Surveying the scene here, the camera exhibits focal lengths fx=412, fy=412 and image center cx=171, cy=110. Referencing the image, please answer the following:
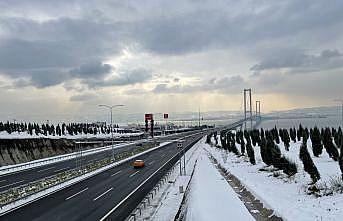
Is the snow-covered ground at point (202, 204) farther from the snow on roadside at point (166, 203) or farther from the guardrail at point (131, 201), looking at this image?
the guardrail at point (131, 201)

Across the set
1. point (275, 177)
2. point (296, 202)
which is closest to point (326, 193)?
point (296, 202)

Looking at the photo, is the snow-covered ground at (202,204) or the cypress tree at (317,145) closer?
the snow-covered ground at (202,204)

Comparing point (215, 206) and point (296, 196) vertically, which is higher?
point (296, 196)

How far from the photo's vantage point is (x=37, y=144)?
256 feet

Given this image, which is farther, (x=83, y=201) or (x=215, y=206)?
(x=83, y=201)

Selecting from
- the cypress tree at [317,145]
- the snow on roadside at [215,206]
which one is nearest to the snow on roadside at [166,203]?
the snow on roadside at [215,206]

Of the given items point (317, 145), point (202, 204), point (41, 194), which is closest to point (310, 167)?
point (202, 204)

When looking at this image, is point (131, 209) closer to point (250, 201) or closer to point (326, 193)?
point (250, 201)

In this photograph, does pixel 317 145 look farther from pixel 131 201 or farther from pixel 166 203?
pixel 131 201

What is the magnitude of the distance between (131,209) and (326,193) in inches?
469

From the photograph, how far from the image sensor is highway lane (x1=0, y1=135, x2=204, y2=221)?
24.5 meters

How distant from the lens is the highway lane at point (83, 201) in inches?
964

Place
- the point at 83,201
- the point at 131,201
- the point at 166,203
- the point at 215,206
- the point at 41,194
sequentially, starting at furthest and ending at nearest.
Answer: the point at 41,194, the point at 131,201, the point at 83,201, the point at 166,203, the point at 215,206

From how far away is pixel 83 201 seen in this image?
29406mm
